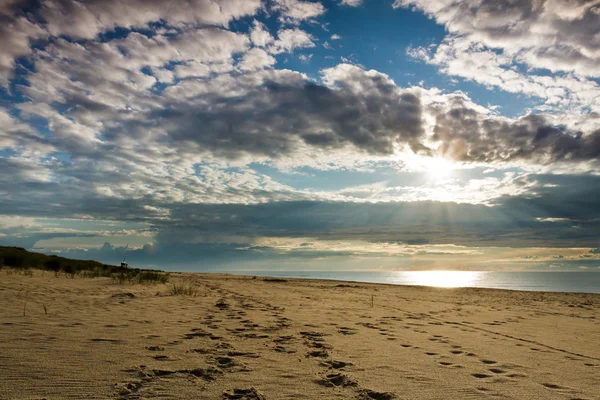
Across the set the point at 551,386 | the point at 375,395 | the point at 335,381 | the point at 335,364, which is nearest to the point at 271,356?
the point at 335,364

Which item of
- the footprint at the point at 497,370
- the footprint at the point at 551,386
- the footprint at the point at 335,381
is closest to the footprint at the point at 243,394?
the footprint at the point at 335,381

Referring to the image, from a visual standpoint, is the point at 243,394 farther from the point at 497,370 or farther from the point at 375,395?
the point at 497,370

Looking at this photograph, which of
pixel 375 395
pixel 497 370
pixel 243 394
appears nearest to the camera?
pixel 243 394

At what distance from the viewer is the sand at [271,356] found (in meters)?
4.26

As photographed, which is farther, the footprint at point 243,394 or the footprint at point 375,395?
the footprint at point 375,395

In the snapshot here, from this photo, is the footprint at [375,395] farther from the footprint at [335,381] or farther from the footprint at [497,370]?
the footprint at [497,370]

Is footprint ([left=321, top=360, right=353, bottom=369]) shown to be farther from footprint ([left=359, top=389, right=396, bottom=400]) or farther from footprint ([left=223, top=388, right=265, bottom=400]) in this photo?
footprint ([left=223, top=388, right=265, bottom=400])

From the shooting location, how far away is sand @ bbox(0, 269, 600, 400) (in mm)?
4262

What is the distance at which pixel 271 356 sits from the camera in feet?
18.9

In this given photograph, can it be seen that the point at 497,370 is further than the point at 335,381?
Yes

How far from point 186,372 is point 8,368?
6.68 ft

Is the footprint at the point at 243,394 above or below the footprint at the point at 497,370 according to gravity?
below

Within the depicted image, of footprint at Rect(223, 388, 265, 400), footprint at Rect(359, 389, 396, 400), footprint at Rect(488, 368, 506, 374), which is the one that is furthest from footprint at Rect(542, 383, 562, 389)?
footprint at Rect(223, 388, 265, 400)


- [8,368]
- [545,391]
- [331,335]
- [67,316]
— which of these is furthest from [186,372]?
[67,316]
